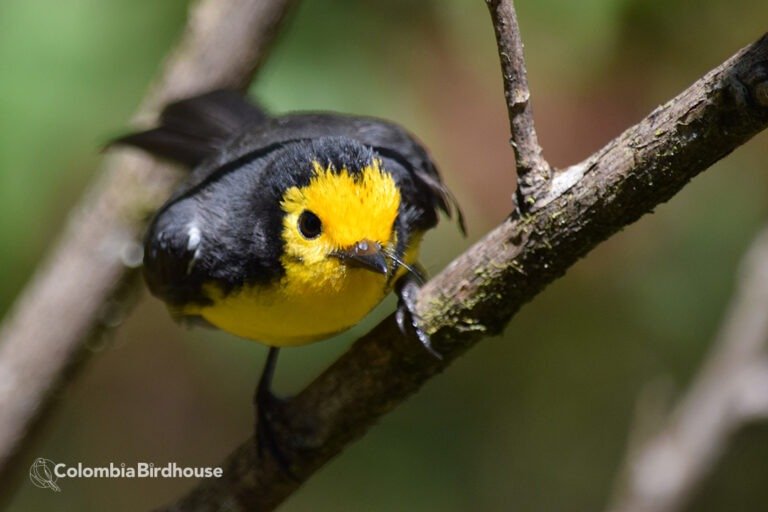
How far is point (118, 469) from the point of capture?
421 centimetres

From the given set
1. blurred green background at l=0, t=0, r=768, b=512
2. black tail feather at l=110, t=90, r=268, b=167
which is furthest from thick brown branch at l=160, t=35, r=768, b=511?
black tail feather at l=110, t=90, r=268, b=167

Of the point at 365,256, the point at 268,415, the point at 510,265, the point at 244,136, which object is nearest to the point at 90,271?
the point at 244,136

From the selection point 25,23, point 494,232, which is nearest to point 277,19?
point 25,23

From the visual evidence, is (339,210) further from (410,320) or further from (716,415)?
(716,415)

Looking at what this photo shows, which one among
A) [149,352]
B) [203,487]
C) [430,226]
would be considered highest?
[430,226]

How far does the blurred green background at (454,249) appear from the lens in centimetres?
304

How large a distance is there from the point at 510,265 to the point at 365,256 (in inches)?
13.9

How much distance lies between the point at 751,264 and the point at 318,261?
1.57 meters

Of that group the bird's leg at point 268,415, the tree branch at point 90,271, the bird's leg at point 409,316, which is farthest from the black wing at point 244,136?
the bird's leg at point 268,415

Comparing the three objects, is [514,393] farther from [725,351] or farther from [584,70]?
[584,70]

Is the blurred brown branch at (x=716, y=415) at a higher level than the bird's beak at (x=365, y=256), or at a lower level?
lower

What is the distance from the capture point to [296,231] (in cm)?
243

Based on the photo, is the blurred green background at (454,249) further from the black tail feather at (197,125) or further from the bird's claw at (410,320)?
the bird's claw at (410,320)

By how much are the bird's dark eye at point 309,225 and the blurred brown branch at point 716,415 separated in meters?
1.49
